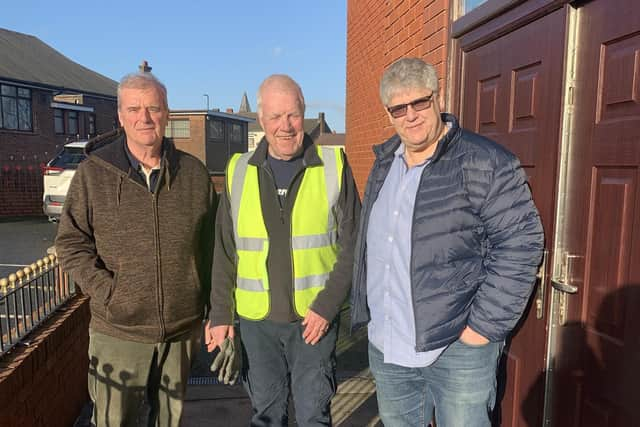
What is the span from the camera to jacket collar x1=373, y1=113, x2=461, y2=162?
1.81m

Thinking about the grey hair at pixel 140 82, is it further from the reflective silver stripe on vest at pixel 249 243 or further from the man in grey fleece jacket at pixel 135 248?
the reflective silver stripe on vest at pixel 249 243

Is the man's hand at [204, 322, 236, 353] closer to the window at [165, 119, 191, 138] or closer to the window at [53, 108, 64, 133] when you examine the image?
the window at [53, 108, 64, 133]

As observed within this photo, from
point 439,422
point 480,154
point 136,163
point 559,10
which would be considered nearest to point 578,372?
point 439,422

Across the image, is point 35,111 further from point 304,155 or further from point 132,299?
point 304,155

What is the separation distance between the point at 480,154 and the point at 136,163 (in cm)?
162

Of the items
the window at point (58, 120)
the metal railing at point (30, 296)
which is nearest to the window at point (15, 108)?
the window at point (58, 120)

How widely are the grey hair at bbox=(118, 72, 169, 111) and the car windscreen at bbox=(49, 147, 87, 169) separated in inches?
409

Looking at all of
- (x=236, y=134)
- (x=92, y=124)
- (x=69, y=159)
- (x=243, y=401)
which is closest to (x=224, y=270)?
(x=243, y=401)

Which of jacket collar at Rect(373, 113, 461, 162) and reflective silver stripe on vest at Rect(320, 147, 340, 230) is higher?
jacket collar at Rect(373, 113, 461, 162)

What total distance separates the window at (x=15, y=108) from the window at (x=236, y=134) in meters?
16.2

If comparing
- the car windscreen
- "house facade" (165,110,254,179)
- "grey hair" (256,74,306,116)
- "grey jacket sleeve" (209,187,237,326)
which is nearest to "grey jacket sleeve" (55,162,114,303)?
"grey jacket sleeve" (209,187,237,326)

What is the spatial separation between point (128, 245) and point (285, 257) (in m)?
0.77

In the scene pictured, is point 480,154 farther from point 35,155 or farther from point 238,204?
point 35,155

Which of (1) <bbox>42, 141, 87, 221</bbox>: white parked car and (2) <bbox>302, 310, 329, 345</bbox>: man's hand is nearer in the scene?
(2) <bbox>302, 310, 329, 345</bbox>: man's hand
